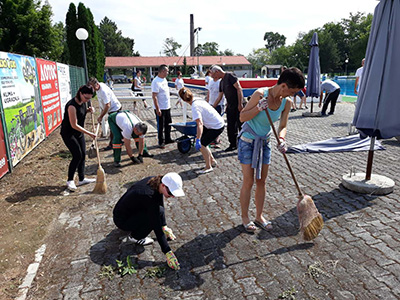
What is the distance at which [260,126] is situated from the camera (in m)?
3.12

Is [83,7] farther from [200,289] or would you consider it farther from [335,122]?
[200,289]

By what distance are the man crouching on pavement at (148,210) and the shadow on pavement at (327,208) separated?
1193 millimetres

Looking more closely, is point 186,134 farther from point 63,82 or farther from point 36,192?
point 63,82

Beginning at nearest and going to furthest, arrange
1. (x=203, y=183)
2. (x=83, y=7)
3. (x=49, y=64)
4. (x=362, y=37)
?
(x=203, y=183), (x=49, y=64), (x=83, y=7), (x=362, y=37)

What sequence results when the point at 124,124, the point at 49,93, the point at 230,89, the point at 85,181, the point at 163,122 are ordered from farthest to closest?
the point at 49,93, the point at 163,122, the point at 230,89, the point at 124,124, the point at 85,181

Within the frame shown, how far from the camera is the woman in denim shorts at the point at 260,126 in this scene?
2.81 m

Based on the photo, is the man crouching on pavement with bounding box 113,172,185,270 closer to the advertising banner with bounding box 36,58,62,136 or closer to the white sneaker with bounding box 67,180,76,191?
the white sneaker with bounding box 67,180,76,191

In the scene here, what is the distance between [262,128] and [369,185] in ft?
7.64

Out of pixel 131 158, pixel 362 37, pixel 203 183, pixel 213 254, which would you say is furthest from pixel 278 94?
pixel 362 37

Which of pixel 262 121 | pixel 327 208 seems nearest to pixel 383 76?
pixel 327 208

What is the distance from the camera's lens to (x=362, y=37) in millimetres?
60344

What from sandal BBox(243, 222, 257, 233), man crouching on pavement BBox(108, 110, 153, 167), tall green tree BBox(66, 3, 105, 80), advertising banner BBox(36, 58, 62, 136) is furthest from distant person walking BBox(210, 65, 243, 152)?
tall green tree BBox(66, 3, 105, 80)

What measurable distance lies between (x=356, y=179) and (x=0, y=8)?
29214 mm

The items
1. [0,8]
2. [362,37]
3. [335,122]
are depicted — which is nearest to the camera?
[335,122]
